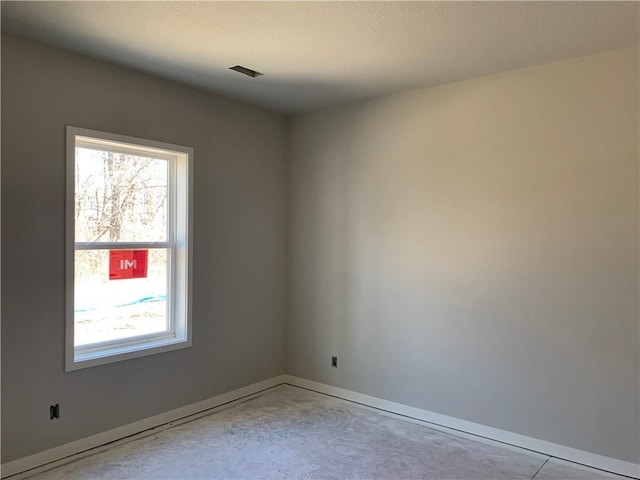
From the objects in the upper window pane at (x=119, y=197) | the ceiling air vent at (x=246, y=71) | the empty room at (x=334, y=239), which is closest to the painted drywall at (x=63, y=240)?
the empty room at (x=334, y=239)

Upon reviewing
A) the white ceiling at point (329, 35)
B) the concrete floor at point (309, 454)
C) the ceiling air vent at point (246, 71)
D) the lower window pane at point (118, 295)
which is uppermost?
the ceiling air vent at point (246, 71)

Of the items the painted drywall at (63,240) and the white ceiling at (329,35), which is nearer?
the white ceiling at (329,35)

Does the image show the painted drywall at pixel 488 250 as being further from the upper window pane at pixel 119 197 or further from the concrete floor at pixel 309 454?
the upper window pane at pixel 119 197

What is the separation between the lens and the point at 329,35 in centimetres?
276

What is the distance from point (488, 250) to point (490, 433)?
51.3 inches

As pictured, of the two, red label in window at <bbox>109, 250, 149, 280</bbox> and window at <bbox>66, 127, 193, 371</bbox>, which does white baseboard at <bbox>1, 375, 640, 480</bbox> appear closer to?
window at <bbox>66, 127, 193, 371</bbox>

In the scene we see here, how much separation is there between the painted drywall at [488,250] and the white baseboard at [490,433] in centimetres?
5

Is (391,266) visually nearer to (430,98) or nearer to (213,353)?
(430,98)

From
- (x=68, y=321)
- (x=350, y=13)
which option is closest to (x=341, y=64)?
(x=350, y=13)

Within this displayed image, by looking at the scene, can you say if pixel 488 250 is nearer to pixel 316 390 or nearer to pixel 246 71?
pixel 316 390

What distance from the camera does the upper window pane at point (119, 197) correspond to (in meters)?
3.27

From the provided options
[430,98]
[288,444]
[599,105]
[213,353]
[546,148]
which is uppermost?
Result: [430,98]

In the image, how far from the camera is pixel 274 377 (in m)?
4.58

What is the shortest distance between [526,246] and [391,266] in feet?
3.51
